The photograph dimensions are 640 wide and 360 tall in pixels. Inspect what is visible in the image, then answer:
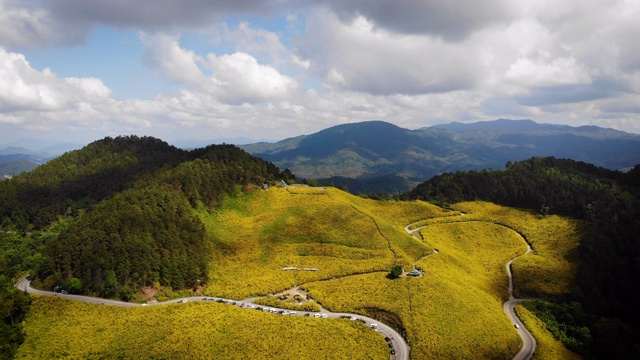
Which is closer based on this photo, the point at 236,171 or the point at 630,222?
the point at 630,222

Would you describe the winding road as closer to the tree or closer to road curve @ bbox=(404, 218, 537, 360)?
road curve @ bbox=(404, 218, 537, 360)

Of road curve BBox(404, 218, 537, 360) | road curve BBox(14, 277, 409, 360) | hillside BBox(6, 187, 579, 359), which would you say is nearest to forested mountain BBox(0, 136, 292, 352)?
road curve BBox(14, 277, 409, 360)

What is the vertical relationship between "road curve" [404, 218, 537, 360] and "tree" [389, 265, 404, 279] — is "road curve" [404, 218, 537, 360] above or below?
below

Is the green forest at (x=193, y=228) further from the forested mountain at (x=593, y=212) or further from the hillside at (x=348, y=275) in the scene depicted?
the hillside at (x=348, y=275)

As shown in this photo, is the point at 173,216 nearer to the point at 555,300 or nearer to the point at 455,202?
the point at 555,300

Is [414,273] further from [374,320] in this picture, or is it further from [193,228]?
[193,228]

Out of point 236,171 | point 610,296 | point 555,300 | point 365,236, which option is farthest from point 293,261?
point 610,296
